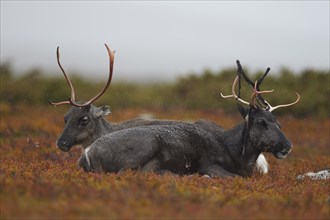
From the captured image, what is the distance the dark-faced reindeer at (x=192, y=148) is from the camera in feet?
38.2

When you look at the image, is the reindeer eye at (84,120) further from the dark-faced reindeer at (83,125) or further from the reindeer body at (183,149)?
the reindeer body at (183,149)

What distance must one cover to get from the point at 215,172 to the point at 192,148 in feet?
1.89

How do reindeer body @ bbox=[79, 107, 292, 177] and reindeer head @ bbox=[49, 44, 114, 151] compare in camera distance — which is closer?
reindeer body @ bbox=[79, 107, 292, 177]

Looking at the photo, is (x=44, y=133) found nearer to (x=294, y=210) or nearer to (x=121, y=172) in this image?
(x=121, y=172)

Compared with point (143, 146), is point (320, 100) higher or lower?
lower

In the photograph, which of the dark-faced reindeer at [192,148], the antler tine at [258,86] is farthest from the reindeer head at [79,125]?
the antler tine at [258,86]

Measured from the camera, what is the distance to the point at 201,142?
1262 centimetres

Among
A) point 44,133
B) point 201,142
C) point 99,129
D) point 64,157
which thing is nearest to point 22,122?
point 44,133

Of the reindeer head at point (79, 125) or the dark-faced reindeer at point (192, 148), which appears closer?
the dark-faced reindeer at point (192, 148)

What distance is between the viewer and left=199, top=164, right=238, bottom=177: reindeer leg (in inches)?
482

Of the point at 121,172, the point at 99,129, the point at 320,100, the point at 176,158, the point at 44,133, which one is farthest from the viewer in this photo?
the point at 320,100

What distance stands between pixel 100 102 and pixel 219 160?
1999 cm

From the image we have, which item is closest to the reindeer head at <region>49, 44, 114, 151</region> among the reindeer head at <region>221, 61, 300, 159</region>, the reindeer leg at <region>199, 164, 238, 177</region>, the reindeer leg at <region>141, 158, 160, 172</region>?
the reindeer leg at <region>141, 158, 160, 172</region>

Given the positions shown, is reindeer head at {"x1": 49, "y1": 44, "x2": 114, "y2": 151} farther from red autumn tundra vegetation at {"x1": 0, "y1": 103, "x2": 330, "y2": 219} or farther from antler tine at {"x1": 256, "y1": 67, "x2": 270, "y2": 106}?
antler tine at {"x1": 256, "y1": 67, "x2": 270, "y2": 106}
